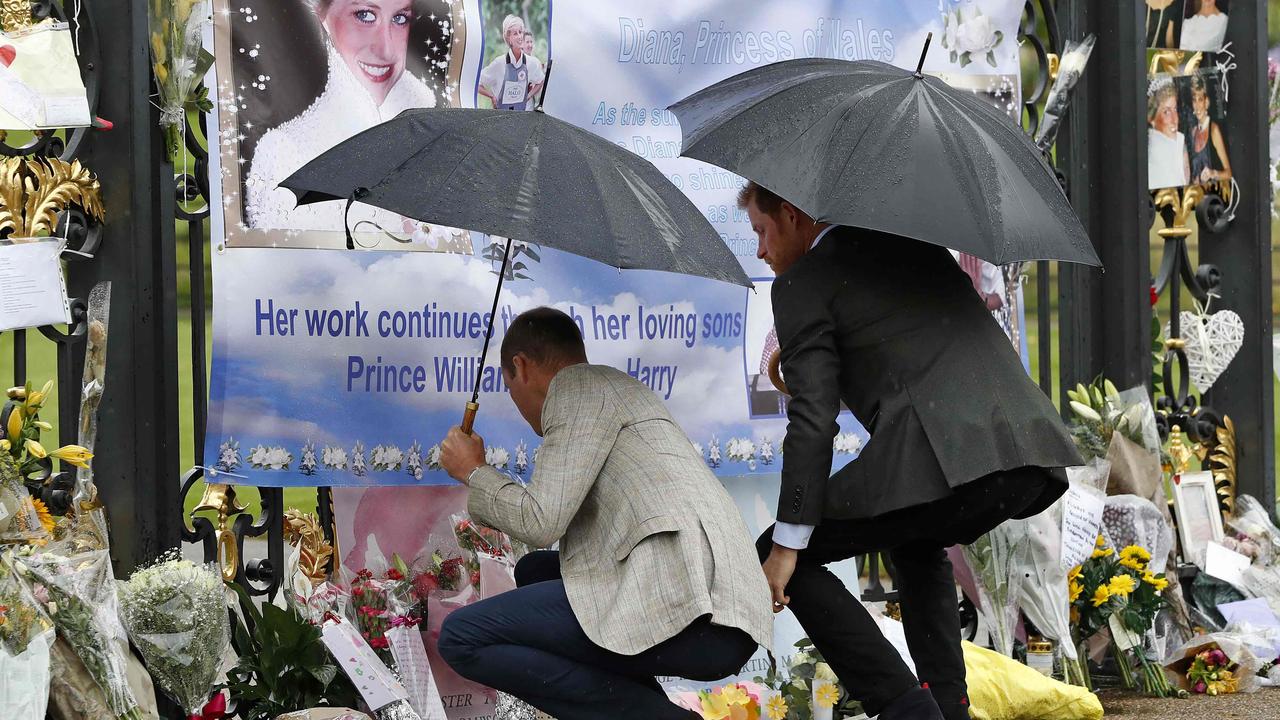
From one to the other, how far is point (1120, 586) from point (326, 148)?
10.1 feet

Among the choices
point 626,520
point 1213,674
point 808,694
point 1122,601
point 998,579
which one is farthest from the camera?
point 1213,674

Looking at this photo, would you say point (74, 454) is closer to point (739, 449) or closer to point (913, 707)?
point (739, 449)

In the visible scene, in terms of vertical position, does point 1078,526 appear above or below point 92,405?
below

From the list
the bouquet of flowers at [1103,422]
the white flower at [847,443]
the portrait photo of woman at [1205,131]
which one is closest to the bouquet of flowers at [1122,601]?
the bouquet of flowers at [1103,422]

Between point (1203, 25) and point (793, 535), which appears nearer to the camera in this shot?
point (793, 535)

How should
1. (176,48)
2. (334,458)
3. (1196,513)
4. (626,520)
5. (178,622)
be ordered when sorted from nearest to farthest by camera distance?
(626,520) → (178,622) → (176,48) → (334,458) → (1196,513)

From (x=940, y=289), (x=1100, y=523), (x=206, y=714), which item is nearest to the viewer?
(x=940, y=289)

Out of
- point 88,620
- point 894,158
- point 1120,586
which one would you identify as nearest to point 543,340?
point 894,158

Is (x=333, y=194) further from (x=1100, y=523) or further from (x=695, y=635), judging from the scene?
(x=1100, y=523)

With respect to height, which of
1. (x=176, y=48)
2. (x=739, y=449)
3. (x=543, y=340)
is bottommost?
(x=739, y=449)

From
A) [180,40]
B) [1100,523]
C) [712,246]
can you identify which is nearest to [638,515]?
[712,246]

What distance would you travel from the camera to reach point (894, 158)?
338 centimetres

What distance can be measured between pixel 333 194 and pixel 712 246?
0.93 m

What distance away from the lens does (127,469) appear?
4.34 metres
